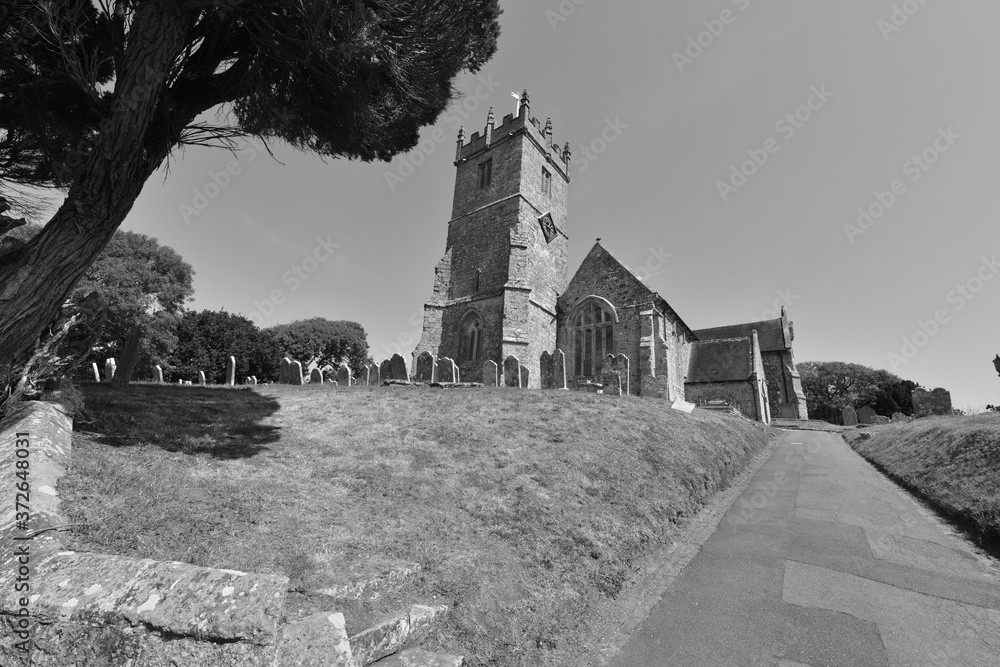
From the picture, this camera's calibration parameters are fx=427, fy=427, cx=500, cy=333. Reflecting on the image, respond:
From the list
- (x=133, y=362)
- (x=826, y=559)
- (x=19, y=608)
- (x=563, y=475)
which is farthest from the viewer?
(x=133, y=362)

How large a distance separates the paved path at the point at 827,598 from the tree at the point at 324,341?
42.5m

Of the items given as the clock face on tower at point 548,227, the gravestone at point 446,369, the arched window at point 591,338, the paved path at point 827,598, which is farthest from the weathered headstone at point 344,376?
the clock face on tower at point 548,227

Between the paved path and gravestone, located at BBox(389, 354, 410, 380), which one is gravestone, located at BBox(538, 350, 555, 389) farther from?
the paved path

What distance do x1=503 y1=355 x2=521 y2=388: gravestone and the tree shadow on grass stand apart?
8.29 metres

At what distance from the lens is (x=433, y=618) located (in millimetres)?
3150

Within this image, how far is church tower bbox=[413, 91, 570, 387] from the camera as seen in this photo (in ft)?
68.1

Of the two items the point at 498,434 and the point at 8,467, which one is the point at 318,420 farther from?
the point at 8,467

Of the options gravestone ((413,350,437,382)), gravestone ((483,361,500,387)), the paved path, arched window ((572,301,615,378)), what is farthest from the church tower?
the paved path

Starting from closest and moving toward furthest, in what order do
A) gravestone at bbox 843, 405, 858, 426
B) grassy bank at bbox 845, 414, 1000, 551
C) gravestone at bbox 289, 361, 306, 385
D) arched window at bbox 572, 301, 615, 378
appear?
1. grassy bank at bbox 845, 414, 1000, 551
2. gravestone at bbox 289, 361, 306, 385
3. arched window at bbox 572, 301, 615, 378
4. gravestone at bbox 843, 405, 858, 426

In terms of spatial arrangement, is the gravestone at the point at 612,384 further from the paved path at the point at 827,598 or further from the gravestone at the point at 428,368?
the paved path at the point at 827,598

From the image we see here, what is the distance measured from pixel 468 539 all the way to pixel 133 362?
11224 millimetres

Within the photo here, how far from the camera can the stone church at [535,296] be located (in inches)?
808

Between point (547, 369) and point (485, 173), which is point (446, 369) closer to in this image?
point (547, 369)

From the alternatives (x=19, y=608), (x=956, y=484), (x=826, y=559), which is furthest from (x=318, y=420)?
(x=956, y=484)
